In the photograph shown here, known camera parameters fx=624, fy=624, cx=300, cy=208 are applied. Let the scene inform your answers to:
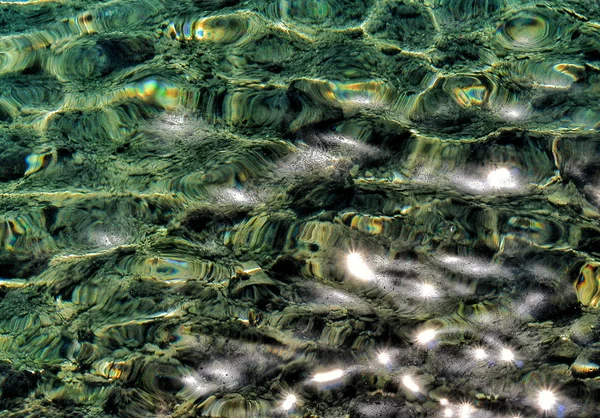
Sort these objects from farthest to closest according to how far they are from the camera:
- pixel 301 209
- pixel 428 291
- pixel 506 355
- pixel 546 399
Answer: pixel 301 209, pixel 428 291, pixel 506 355, pixel 546 399

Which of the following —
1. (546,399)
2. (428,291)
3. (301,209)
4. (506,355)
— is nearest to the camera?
(546,399)

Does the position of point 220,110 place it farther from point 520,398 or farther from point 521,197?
point 520,398

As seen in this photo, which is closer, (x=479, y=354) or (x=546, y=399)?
(x=546, y=399)

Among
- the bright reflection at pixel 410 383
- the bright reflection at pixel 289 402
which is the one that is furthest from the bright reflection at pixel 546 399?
the bright reflection at pixel 289 402

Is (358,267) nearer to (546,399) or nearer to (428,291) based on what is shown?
(428,291)

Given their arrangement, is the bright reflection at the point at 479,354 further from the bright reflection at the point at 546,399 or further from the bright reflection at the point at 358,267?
the bright reflection at the point at 358,267

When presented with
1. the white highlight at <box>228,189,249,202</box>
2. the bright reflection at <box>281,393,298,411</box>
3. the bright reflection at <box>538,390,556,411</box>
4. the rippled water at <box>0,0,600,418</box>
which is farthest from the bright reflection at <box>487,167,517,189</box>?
the bright reflection at <box>281,393,298,411</box>

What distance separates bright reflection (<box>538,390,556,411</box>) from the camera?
2.25 metres

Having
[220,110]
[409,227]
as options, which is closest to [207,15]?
[220,110]

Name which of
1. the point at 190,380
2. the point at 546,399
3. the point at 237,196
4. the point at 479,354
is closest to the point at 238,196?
the point at 237,196

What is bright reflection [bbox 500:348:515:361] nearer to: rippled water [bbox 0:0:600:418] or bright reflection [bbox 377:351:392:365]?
rippled water [bbox 0:0:600:418]

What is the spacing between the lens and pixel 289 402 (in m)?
2.35

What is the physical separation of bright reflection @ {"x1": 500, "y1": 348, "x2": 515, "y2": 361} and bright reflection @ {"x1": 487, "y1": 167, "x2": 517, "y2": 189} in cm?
86

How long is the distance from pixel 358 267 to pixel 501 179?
85 cm
